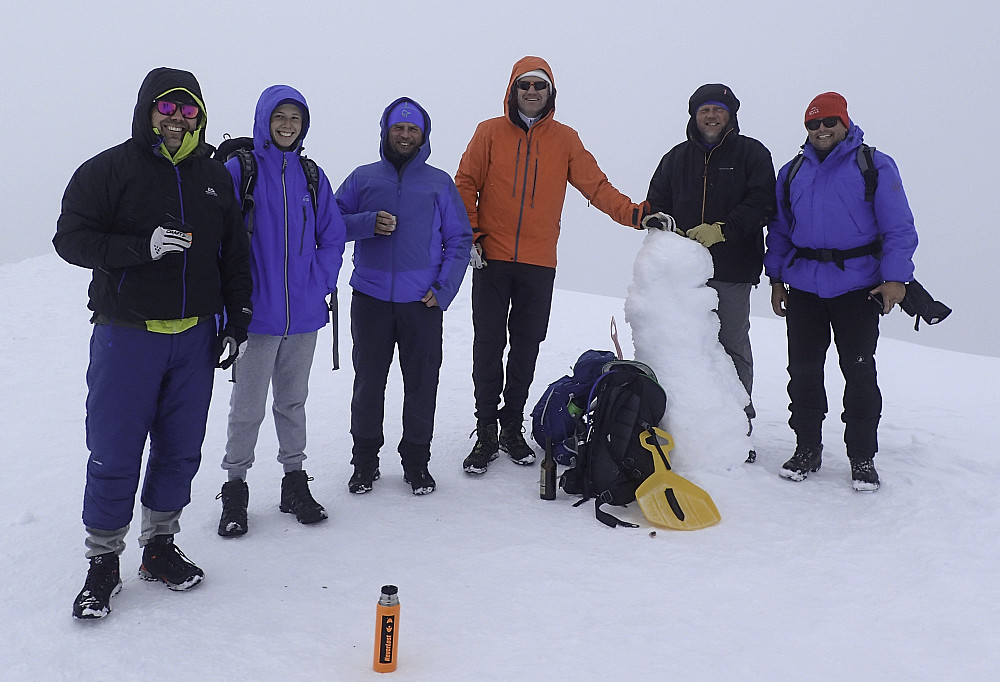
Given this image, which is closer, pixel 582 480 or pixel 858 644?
pixel 858 644

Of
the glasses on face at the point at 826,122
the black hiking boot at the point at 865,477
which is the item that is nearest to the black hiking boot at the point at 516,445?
the black hiking boot at the point at 865,477

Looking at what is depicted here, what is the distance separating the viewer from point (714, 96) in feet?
14.2

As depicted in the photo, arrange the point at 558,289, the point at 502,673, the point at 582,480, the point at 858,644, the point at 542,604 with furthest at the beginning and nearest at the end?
the point at 558,289 → the point at 582,480 → the point at 542,604 → the point at 858,644 → the point at 502,673

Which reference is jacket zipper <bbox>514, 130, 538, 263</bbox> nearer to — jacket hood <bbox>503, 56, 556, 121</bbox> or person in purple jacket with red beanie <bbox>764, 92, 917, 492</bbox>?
jacket hood <bbox>503, 56, 556, 121</bbox>

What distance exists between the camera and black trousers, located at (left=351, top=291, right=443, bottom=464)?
13.2 feet

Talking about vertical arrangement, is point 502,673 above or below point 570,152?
below

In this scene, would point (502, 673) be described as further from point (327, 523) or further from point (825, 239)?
point (825, 239)

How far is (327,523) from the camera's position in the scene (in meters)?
3.66

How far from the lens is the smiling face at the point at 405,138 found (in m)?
3.92

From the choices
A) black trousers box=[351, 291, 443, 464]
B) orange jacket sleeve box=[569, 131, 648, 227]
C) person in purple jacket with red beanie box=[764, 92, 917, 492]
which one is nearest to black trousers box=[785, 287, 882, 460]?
person in purple jacket with red beanie box=[764, 92, 917, 492]

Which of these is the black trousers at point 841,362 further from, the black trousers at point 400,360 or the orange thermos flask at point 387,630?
the orange thermos flask at point 387,630

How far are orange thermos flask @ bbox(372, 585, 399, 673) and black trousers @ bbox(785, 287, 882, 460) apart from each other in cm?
298

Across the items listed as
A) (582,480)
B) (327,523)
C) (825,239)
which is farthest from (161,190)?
(825,239)

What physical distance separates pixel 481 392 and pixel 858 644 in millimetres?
2554
